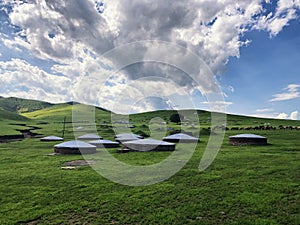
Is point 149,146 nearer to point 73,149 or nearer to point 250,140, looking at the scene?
point 73,149

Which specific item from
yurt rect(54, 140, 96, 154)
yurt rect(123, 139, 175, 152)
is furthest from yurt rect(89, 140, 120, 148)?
yurt rect(123, 139, 175, 152)

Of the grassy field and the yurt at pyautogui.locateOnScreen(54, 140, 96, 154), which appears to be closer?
the grassy field

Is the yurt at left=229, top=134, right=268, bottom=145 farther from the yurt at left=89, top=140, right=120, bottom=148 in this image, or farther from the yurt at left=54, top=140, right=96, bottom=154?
the yurt at left=54, top=140, right=96, bottom=154

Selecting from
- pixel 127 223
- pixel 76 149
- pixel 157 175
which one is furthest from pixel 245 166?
pixel 76 149

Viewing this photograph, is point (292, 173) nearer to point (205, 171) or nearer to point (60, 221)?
point (205, 171)

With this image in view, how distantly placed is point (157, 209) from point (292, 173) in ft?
39.0

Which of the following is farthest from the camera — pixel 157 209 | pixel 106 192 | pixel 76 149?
pixel 76 149

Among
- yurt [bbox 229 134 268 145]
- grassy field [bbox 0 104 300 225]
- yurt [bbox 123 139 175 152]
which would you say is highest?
yurt [bbox 229 134 268 145]

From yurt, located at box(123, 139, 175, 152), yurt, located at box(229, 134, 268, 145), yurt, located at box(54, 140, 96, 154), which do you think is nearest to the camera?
yurt, located at box(54, 140, 96, 154)

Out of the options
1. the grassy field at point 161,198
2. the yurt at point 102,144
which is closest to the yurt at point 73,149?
the yurt at point 102,144

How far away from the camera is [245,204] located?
13.8 m

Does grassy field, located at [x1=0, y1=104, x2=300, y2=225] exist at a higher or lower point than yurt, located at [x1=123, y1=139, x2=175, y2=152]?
lower

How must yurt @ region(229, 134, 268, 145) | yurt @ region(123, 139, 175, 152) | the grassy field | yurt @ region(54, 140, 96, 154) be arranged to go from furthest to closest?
yurt @ region(229, 134, 268, 145) → yurt @ region(123, 139, 175, 152) → yurt @ region(54, 140, 96, 154) → the grassy field

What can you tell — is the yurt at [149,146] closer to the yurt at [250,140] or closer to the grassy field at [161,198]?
the yurt at [250,140]
